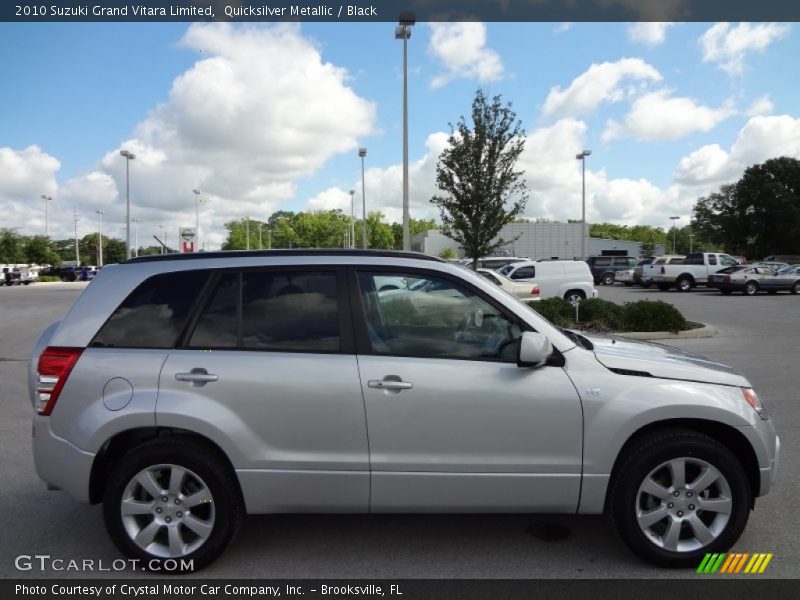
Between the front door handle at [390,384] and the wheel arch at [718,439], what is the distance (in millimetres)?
1212

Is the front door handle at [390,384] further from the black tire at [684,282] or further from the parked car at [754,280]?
the black tire at [684,282]

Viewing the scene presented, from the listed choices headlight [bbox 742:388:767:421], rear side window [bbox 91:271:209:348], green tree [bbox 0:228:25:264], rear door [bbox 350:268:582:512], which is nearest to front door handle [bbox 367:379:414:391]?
rear door [bbox 350:268:582:512]

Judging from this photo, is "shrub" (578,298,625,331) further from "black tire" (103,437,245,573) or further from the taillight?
the taillight

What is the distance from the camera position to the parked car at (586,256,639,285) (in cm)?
4188

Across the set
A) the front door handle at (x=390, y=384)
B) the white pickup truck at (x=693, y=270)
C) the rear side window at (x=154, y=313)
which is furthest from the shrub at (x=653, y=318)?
the white pickup truck at (x=693, y=270)

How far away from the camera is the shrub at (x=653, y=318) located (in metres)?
13.7

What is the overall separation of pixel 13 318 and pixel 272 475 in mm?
19789

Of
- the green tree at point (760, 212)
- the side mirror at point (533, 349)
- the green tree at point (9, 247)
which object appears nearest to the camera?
the side mirror at point (533, 349)

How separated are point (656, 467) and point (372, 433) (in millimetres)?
1542

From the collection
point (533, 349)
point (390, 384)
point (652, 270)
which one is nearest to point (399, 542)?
point (390, 384)

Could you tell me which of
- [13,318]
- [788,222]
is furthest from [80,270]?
[788,222]

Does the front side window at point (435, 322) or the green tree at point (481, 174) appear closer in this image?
the front side window at point (435, 322)

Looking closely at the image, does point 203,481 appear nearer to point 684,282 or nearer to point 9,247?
point 684,282

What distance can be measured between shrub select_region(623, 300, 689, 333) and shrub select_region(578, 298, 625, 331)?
19 cm
